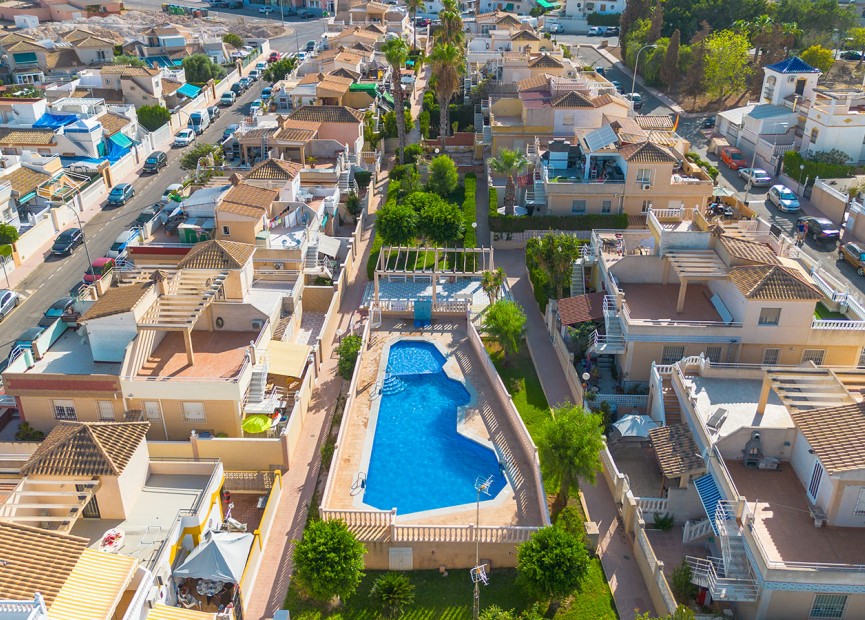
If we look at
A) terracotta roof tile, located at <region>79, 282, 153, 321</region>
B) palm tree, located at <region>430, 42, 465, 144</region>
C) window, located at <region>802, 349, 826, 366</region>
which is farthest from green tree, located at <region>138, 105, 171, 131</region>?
window, located at <region>802, 349, 826, 366</region>

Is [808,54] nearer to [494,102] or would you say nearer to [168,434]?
[494,102]

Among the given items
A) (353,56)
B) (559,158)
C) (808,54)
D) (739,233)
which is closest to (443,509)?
(739,233)

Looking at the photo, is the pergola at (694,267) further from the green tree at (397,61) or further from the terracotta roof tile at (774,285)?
the green tree at (397,61)

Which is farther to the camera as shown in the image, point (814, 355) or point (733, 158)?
point (733, 158)

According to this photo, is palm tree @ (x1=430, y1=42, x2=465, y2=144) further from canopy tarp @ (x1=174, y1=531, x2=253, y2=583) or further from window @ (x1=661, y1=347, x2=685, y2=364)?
canopy tarp @ (x1=174, y1=531, x2=253, y2=583)

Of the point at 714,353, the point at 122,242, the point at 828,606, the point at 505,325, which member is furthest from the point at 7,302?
the point at 828,606

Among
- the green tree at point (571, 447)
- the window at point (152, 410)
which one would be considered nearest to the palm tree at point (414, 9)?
the window at point (152, 410)

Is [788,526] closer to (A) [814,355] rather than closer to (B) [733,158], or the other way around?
(A) [814,355]
